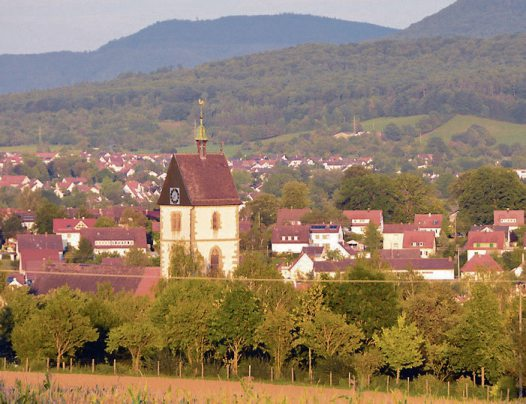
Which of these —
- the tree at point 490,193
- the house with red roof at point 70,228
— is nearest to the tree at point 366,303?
the house with red roof at point 70,228

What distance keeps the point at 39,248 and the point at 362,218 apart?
27.5m

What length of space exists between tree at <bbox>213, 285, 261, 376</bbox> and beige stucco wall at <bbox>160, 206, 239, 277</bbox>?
10.1m

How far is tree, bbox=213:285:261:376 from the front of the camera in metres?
47.8

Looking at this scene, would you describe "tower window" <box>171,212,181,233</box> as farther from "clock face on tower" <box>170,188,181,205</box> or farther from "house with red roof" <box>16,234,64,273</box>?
"house with red roof" <box>16,234,64,273</box>

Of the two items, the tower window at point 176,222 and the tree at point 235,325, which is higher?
the tower window at point 176,222

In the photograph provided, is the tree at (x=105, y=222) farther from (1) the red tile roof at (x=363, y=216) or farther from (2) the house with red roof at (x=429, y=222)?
(2) the house with red roof at (x=429, y=222)

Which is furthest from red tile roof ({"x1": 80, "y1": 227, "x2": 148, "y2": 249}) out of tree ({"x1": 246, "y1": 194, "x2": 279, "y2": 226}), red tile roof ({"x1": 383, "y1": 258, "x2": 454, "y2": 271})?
red tile roof ({"x1": 383, "y1": 258, "x2": 454, "y2": 271})

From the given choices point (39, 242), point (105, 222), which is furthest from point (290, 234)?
point (39, 242)

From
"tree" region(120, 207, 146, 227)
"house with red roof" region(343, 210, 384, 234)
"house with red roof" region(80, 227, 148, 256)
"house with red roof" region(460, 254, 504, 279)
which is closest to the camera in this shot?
"house with red roof" region(460, 254, 504, 279)

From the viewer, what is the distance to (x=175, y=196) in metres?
60.3

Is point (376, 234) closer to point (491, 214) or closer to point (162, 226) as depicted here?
point (491, 214)

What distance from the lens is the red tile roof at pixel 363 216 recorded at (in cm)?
11711

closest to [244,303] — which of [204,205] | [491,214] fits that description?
[204,205]

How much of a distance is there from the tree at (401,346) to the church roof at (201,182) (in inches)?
579
